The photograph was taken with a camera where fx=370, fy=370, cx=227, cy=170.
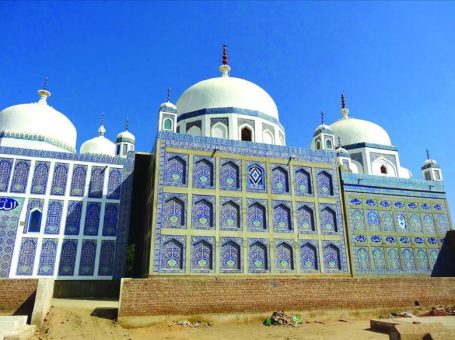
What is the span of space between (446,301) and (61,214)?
14.4 m

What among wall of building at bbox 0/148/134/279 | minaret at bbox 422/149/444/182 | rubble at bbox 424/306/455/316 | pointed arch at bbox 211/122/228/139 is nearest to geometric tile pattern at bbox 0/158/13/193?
wall of building at bbox 0/148/134/279

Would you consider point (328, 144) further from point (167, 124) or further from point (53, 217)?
point (53, 217)

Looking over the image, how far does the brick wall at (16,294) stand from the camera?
982 centimetres

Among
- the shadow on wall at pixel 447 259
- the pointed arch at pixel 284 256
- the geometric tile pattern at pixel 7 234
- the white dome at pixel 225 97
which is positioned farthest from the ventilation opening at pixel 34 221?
the shadow on wall at pixel 447 259

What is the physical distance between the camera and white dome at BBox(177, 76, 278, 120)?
17672 millimetres

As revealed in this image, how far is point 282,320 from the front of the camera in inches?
411

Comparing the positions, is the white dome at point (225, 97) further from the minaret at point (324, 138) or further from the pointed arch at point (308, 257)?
the pointed arch at point (308, 257)

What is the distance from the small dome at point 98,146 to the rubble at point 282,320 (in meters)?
15.0

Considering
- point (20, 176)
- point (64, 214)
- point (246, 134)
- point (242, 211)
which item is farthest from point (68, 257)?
point (246, 134)

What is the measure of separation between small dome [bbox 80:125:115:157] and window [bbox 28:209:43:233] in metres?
8.07

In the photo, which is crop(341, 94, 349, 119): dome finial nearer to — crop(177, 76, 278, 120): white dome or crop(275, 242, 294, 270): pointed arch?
crop(177, 76, 278, 120): white dome

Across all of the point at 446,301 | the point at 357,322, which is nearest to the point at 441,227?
the point at 446,301

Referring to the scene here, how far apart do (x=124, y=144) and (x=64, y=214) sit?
4.56 metres

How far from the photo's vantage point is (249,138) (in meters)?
17.2
